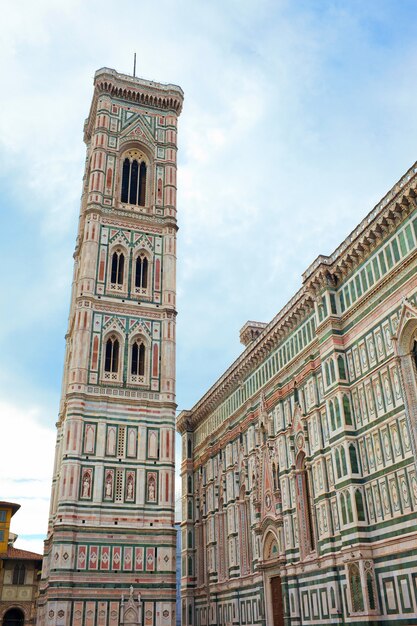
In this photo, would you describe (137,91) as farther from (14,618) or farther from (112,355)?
(14,618)

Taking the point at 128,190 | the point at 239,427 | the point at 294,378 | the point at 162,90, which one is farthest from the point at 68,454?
the point at 162,90

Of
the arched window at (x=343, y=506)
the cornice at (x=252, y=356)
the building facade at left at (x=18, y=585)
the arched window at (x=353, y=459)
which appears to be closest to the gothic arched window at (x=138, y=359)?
the cornice at (x=252, y=356)

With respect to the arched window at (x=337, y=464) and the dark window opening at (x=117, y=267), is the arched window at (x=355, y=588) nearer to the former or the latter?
the arched window at (x=337, y=464)

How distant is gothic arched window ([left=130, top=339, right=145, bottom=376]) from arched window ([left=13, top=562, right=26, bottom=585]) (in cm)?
1897

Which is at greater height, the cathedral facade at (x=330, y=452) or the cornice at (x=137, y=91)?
the cornice at (x=137, y=91)

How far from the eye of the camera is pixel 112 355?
38.1 metres

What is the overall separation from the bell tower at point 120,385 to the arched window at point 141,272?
0.07 m

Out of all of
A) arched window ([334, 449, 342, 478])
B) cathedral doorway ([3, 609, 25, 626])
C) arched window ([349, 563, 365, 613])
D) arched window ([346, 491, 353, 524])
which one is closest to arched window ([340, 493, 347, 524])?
arched window ([346, 491, 353, 524])

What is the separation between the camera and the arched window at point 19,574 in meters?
45.2

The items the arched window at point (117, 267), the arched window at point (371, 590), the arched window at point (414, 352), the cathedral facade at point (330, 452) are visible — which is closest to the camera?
the arched window at point (371, 590)

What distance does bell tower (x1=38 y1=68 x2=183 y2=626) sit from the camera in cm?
3238

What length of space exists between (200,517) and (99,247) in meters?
19.3

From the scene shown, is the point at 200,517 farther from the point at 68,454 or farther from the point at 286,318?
the point at 286,318

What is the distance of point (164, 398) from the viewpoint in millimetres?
37938
